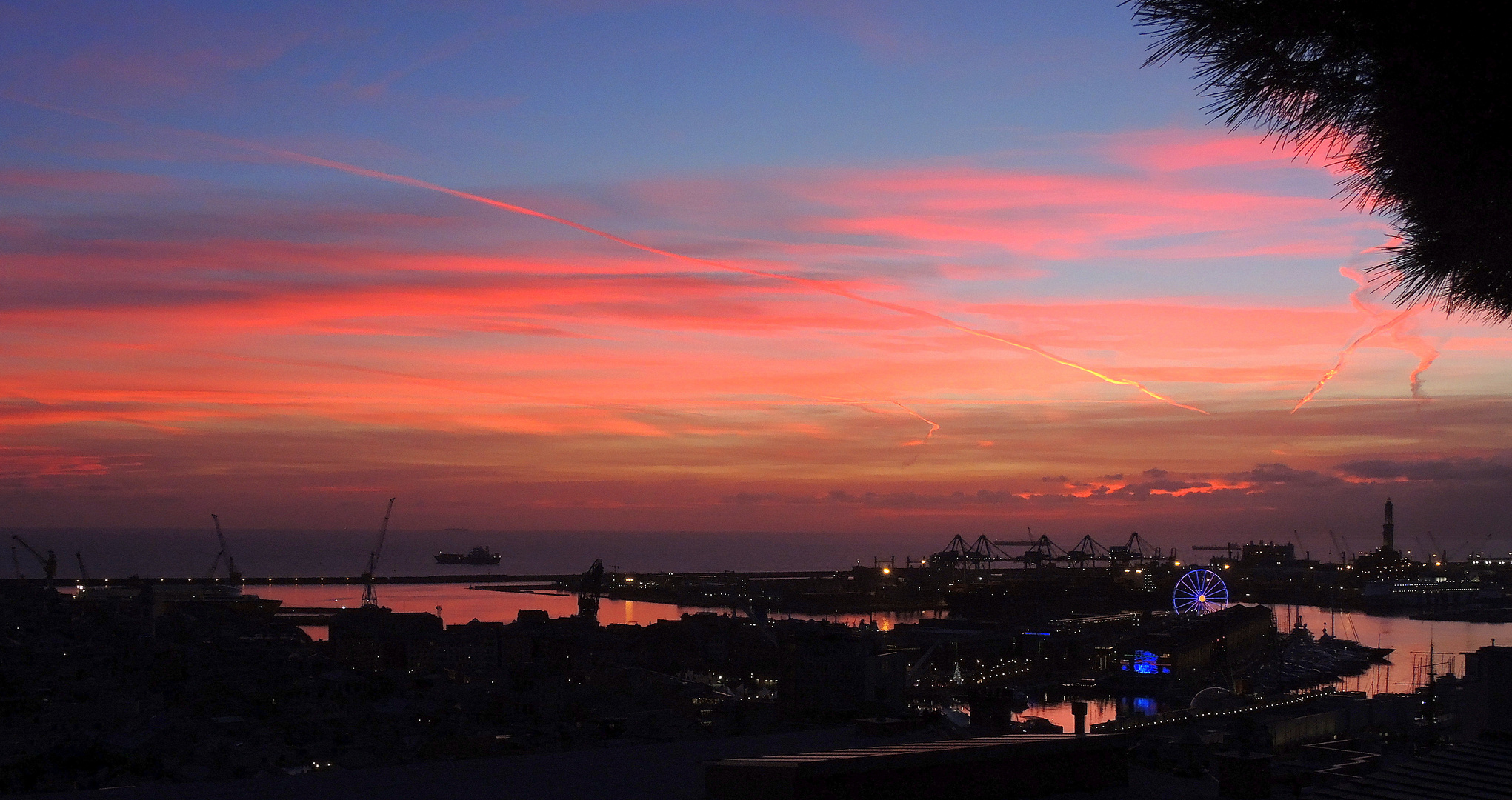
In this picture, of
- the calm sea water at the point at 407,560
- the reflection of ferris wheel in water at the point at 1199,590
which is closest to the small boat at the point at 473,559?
the calm sea water at the point at 407,560

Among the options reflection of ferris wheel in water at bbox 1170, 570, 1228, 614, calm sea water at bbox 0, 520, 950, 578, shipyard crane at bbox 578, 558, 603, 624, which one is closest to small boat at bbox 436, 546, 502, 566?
calm sea water at bbox 0, 520, 950, 578

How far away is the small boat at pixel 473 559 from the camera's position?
124000 mm

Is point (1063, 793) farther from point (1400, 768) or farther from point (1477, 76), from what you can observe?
point (1477, 76)

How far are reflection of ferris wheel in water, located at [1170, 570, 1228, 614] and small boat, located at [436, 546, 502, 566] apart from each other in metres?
76.3

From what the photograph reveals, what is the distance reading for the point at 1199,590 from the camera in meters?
66.5

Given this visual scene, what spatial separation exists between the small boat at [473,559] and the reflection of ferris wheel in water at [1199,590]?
250ft

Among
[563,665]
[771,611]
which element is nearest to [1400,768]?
[563,665]

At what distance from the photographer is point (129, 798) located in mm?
4496

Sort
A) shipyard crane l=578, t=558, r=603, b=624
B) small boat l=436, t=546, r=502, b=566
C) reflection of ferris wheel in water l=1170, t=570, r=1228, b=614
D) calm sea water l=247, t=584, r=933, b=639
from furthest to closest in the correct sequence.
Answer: small boat l=436, t=546, r=502, b=566
reflection of ferris wheel in water l=1170, t=570, r=1228, b=614
calm sea water l=247, t=584, r=933, b=639
shipyard crane l=578, t=558, r=603, b=624

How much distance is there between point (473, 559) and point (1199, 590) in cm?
8220

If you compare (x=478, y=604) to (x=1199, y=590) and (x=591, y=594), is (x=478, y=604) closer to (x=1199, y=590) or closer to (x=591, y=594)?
(x=591, y=594)

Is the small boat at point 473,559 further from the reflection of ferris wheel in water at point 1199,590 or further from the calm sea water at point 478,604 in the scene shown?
the reflection of ferris wheel in water at point 1199,590

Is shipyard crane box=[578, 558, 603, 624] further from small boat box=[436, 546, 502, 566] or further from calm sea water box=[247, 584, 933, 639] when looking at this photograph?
small boat box=[436, 546, 502, 566]

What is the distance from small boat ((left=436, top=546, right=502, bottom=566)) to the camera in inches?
4882
